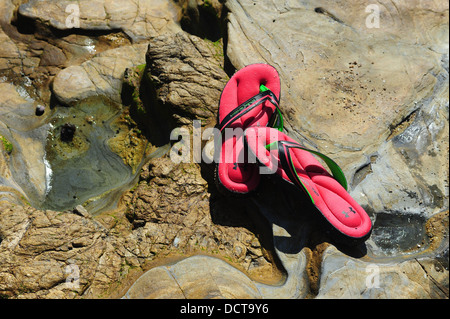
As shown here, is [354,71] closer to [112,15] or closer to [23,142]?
[112,15]

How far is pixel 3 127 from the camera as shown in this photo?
15.9 feet

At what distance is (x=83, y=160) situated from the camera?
16.6ft

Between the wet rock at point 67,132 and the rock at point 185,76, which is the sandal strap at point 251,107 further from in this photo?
the wet rock at point 67,132

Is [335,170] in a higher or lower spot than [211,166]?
higher

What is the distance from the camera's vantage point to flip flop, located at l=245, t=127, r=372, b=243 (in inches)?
142

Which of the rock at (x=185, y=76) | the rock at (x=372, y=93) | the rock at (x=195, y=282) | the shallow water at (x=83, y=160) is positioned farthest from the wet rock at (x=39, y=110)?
the rock at (x=195, y=282)

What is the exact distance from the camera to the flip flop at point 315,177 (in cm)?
362

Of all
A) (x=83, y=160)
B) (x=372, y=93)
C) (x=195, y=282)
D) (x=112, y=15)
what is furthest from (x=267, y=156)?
(x=112, y=15)

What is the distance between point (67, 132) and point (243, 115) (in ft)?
8.87

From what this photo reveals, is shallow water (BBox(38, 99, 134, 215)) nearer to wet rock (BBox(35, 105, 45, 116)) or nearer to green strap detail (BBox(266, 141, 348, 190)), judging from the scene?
wet rock (BBox(35, 105, 45, 116))

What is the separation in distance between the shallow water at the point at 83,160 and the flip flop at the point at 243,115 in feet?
5.49

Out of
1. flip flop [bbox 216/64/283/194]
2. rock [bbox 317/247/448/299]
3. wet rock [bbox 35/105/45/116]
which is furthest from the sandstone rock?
wet rock [bbox 35/105/45/116]

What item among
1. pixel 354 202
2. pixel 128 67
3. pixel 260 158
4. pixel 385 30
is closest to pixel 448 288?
pixel 354 202

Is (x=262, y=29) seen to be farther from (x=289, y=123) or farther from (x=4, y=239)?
(x=4, y=239)
